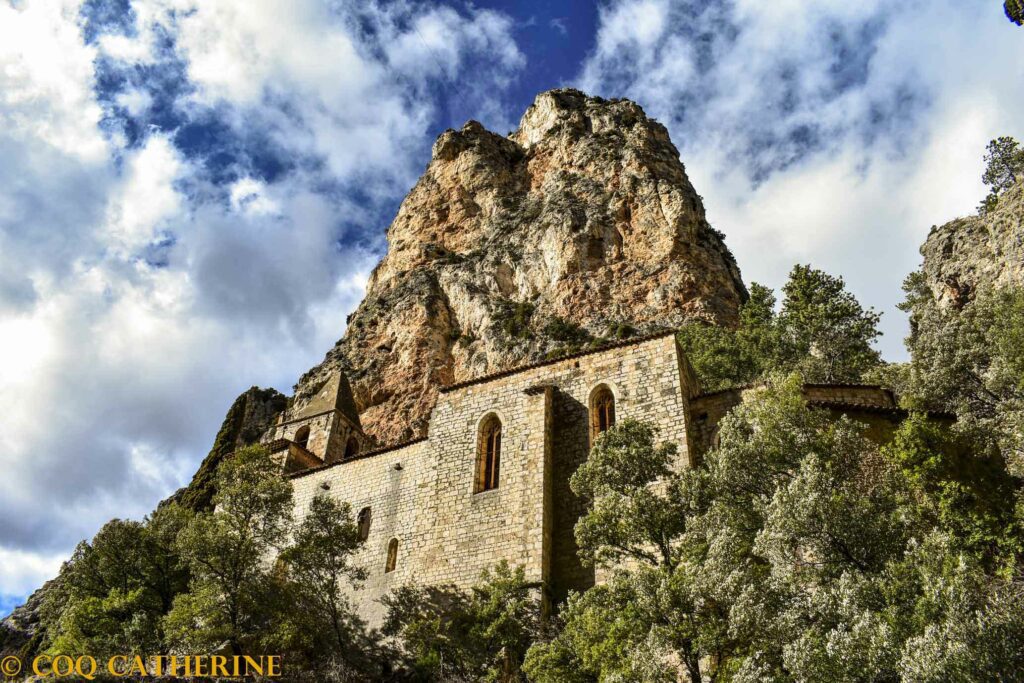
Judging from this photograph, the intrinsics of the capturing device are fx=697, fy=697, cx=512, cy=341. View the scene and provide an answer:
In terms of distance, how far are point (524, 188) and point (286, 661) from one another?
55850 millimetres

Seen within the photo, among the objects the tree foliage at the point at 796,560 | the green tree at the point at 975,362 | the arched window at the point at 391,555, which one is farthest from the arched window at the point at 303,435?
the green tree at the point at 975,362

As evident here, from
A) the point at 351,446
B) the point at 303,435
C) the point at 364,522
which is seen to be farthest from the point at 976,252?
the point at 303,435

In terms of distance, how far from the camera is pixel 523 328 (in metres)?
51.7

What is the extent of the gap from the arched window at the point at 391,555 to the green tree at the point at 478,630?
2285 millimetres

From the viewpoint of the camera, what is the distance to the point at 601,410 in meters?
21.9

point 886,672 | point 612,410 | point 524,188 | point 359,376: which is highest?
point 524,188

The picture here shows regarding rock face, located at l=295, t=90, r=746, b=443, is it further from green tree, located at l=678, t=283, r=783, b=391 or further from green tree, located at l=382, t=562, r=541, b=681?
green tree, located at l=382, t=562, r=541, b=681

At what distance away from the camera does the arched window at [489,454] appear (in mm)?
21797

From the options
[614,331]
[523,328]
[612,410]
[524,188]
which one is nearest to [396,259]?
[524,188]

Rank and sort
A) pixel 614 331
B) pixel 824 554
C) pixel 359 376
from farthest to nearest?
pixel 359 376, pixel 614 331, pixel 824 554

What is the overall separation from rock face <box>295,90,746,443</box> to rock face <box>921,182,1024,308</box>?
13.6 meters

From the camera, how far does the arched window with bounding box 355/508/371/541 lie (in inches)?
911

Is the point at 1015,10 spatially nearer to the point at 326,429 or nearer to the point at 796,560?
the point at 796,560

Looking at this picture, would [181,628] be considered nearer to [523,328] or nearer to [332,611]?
[332,611]
